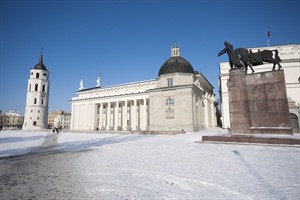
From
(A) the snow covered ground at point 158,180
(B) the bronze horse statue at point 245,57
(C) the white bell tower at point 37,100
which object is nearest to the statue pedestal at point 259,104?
(B) the bronze horse statue at point 245,57

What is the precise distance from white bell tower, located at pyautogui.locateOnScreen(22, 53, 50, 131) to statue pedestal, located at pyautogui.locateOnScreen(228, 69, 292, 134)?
7192 centimetres

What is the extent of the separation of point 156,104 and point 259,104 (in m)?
28.5

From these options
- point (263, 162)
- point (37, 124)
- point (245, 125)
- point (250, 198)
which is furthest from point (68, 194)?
point (37, 124)

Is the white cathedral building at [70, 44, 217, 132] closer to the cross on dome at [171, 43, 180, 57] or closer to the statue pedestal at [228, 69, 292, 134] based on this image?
the cross on dome at [171, 43, 180, 57]

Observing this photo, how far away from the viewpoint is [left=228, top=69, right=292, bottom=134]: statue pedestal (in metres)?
12.5

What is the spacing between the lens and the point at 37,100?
68.8 meters

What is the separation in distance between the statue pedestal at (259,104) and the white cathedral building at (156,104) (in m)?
22.2

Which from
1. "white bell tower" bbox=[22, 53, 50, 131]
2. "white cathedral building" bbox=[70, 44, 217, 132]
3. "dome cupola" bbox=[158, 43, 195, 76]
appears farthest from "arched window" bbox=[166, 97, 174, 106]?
"white bell tower" bbox=[22, 53, 50, 131]

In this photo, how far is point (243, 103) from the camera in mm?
13477

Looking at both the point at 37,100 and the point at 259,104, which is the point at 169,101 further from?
the point at 37,100

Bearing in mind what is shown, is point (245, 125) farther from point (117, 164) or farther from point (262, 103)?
point (117, 164)

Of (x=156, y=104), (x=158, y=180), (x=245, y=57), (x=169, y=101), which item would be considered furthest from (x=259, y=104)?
(x=156, y=104)

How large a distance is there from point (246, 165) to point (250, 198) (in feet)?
10.1

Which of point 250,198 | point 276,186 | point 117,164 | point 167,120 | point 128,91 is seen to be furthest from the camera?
point 128,91
